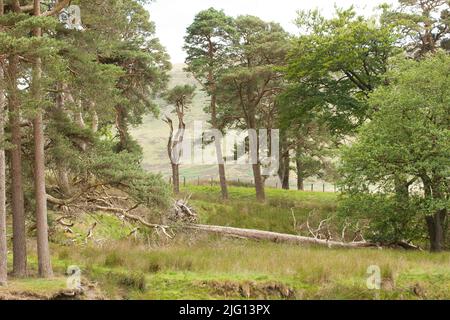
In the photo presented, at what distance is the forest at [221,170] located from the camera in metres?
13.7

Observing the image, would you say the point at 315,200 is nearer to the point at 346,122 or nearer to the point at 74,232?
the point at 346,122

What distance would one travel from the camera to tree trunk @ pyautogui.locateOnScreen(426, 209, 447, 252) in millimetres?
19692

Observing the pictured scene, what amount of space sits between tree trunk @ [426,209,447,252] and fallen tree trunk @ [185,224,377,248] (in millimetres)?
2278

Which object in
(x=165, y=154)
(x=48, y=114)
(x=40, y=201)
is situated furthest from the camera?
(x=165, y=154)

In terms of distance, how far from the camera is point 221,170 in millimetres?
32969

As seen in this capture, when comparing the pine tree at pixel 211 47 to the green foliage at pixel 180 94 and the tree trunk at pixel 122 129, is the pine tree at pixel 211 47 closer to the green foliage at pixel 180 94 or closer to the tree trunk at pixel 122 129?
the green foliage at pixel 180 94

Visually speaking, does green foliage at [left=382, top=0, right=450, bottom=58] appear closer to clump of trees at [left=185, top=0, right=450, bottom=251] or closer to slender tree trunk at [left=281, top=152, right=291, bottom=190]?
clump of trees at [left=185, top=0, right=450, bottom=251]

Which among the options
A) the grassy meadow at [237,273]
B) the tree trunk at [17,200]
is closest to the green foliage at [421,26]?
the grassy meadow at [237,273]

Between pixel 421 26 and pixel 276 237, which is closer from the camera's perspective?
pixel 276 237

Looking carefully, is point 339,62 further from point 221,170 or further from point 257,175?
point 221,170

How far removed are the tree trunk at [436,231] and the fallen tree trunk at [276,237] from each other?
2278mm

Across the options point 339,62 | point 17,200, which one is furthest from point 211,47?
point 17,200

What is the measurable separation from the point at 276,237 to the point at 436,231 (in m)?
6.59

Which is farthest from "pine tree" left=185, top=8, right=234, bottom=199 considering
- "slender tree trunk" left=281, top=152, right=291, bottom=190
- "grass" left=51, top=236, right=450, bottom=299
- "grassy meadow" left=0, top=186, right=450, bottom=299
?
"grass" left=51, top=236, right=450, bottom=299
